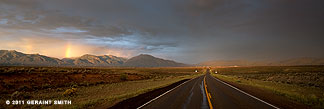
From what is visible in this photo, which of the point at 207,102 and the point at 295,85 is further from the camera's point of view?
the point at 295,85

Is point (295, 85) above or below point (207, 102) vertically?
below

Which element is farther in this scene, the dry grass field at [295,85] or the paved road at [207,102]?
the dry grass field at [295,85]

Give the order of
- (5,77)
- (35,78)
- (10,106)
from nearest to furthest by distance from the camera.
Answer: (10,106) → (5,77) → (35,78)

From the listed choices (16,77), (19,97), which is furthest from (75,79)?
(19,97)

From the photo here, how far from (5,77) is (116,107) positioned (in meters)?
21.3

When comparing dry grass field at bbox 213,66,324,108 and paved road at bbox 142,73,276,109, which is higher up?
paved road at bbox 142,73,276,109

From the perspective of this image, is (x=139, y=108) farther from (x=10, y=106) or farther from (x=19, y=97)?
(x=19, y=97)

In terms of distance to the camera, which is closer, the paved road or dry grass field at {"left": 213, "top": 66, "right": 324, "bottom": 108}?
the paved road

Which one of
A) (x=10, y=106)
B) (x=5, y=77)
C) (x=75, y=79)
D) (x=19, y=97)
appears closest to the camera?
(x=10, y=106)

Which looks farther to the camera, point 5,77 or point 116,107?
point 5,77

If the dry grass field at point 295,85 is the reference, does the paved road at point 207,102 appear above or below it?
above

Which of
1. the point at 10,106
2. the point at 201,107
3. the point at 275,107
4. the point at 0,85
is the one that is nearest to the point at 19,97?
the point at 10,106

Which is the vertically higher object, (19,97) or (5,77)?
(5,77)

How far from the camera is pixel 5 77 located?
68.5 feet
